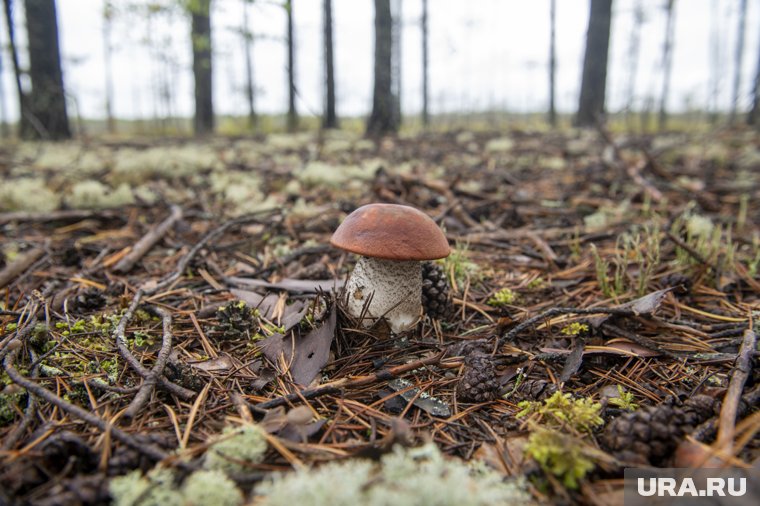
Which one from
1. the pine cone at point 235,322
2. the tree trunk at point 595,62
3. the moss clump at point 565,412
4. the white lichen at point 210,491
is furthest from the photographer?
the tree trunk at point 595,62

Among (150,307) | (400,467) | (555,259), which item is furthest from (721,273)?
(150,307)

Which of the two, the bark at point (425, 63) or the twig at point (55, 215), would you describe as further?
the bark at point (425, 63)

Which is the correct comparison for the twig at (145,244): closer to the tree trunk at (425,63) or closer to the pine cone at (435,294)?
the pine cone at (435,294)

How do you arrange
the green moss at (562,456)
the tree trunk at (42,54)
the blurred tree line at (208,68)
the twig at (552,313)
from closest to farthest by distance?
1. the green moss at (562,456)
2. the twig at (552,313)
3. the blurred tree line at (208,68)
4. the tree trunk at (42,54)

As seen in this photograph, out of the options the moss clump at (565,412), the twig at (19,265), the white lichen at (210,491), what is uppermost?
the twig at (19,265)

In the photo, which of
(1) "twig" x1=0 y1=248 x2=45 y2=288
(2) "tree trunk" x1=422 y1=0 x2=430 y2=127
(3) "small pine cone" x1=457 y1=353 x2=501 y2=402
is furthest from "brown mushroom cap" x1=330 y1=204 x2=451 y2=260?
(2) "tree trunk" x1=422 y1=0 x2=430 y2=127

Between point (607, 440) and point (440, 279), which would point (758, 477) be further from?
point (440, 279)

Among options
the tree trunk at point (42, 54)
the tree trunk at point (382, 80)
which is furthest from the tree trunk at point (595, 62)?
the tree trunk at point (42, 54)
